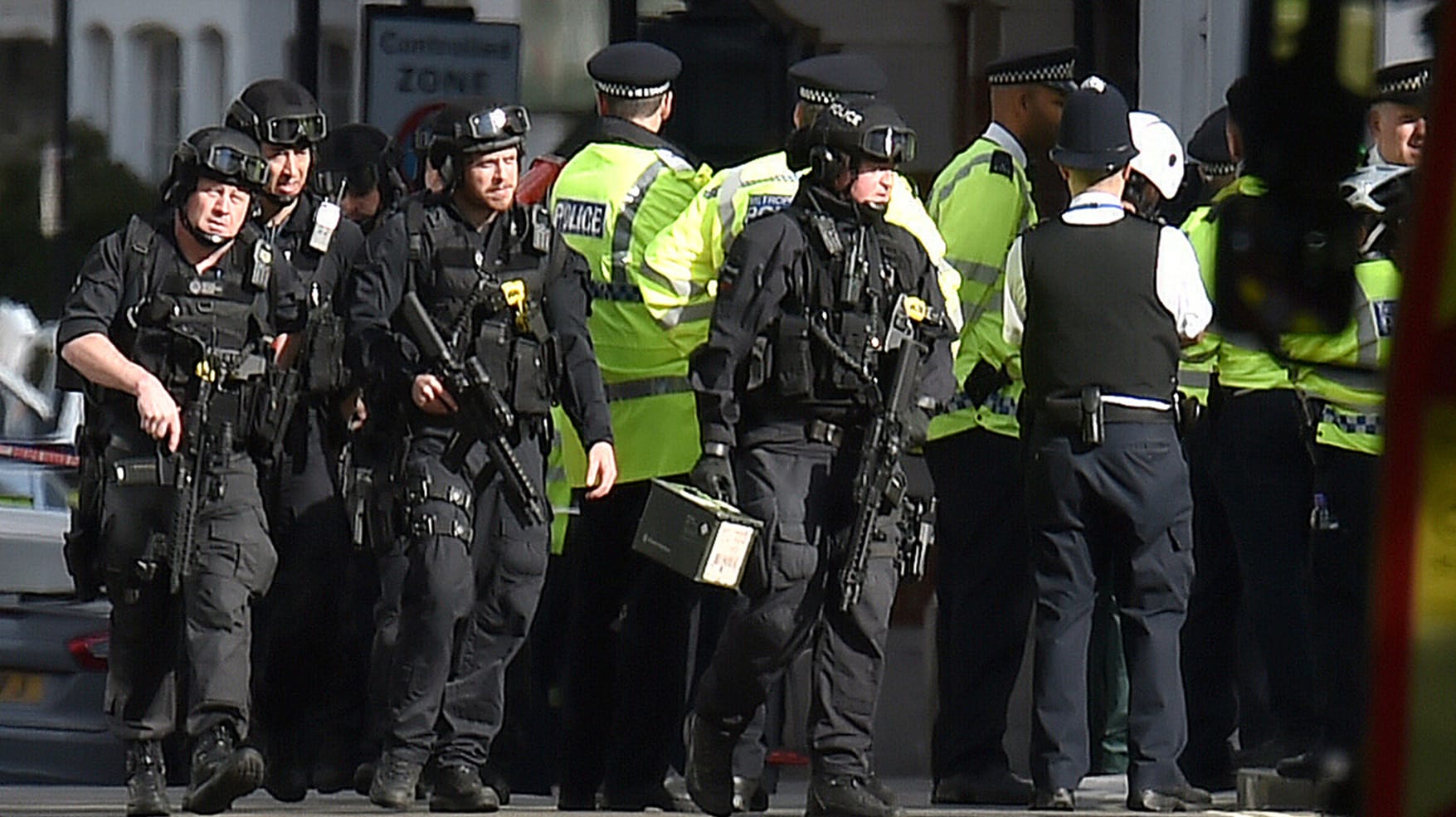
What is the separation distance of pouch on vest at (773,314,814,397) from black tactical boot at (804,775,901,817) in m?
1.01

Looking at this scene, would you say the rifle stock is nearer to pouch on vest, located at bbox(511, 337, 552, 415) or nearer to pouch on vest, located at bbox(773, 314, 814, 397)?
pouch on vest, located at bbox(773, 314, 814, 397)

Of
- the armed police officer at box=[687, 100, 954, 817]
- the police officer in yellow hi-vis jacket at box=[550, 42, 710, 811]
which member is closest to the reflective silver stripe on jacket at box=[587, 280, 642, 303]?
the police officer in yellow hi-vis jacket at box=[550, 42, 710, 811]

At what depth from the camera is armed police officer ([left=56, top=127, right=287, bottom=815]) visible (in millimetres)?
8898

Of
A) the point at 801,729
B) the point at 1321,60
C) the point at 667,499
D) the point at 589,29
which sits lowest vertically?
the point at 801,729

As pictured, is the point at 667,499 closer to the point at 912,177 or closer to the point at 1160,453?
the point at 1160,453

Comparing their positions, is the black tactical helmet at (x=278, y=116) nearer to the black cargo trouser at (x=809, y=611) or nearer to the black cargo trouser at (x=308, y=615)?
the black cargo trouser at (x=308, y=615)

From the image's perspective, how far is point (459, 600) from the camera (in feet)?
30.1

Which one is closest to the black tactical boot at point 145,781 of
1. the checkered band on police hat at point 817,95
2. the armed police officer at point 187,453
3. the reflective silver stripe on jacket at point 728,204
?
the armed police officer at point 187,453

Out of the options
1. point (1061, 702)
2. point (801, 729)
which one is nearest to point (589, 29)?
point (801, 729)

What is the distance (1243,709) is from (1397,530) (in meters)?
7.87

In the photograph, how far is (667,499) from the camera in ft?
28.9

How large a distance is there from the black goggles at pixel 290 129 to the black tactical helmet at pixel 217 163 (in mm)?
739

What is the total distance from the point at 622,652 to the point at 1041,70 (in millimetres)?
2141

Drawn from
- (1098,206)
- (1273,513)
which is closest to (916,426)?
(1098,206)
